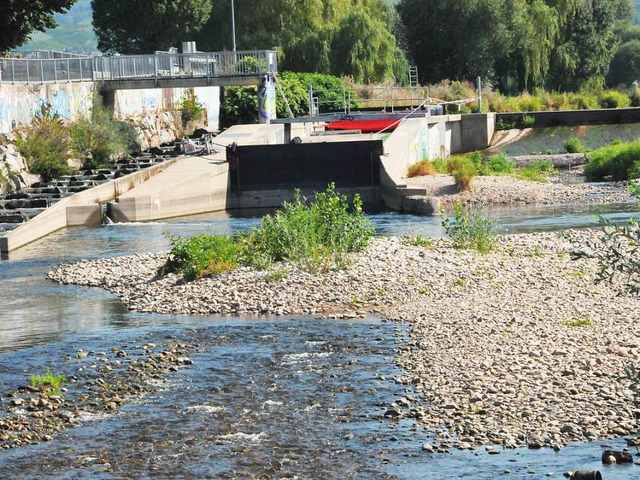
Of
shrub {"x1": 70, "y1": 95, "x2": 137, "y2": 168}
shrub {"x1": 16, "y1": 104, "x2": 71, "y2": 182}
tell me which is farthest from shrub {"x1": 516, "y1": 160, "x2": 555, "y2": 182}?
shrub {"x1": 16, "y1": 104, "x2": 71, "y2": 182}

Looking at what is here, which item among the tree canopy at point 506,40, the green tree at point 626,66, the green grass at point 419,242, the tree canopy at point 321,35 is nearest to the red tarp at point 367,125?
the tree canopy at point 321,35

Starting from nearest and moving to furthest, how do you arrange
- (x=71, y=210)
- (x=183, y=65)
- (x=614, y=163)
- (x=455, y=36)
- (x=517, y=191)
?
1. (x=71, y=210)
2. (x=517, y=191)
3. (x=614, y=163)
4. (x=183, y=65)
5. (x=455, y=36)

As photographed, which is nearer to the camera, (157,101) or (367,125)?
(367,125)

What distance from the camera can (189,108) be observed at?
58844 mm

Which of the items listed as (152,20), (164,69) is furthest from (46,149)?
(152,20)

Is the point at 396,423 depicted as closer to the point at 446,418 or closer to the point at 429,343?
the point at 446,418

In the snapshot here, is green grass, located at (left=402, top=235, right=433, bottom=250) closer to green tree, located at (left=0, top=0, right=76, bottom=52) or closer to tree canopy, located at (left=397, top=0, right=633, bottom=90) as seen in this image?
green tree, located at (left=0, top=0, right=76, bottom=52)

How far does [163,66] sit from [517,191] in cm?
2177

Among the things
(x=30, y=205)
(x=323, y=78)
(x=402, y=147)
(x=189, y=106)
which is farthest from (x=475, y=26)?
(x=30, y=205)

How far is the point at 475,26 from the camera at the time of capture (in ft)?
227

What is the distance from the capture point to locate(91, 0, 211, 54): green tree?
236ft

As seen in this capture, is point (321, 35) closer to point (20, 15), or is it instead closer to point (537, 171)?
point (537, 171)

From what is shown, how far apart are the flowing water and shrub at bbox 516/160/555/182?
23.6 metres

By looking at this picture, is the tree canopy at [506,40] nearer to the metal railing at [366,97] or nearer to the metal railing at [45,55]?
the metal railing at [366,97]
